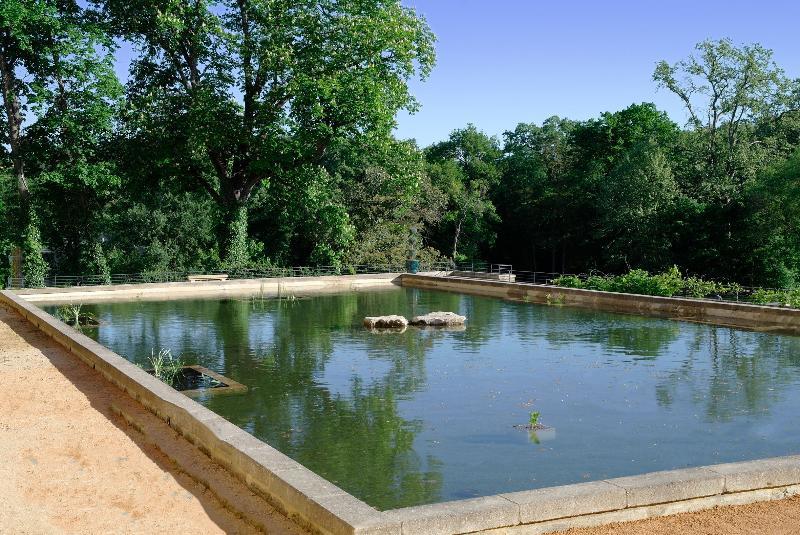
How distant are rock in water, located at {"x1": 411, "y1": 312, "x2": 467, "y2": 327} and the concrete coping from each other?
477 inches

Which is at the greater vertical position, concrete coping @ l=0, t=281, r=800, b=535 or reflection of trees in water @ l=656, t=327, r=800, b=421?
concrete coping @ l=0, t=281, r=800, b=535

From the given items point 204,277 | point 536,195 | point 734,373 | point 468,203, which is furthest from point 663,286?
point 536,195

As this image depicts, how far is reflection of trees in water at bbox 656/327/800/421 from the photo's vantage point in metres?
10.7

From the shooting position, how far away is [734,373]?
1280 cm

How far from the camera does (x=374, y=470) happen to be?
7.88 meters

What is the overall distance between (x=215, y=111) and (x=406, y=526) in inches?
1085

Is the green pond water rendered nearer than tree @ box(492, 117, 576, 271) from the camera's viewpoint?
Yes

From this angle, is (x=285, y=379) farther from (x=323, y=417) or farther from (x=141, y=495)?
(x=141, y=495)

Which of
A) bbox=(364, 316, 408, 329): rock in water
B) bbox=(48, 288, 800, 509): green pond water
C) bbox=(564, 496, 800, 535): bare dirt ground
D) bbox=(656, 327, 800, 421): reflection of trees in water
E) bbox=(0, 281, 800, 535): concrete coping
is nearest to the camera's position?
bbox=(0, 281, 800, 535): concrete coping

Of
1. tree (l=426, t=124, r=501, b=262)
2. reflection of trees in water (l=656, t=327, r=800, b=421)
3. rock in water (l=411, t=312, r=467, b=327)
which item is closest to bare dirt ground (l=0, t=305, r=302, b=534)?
reflection of trees in water (l=656, t=327, r=800, b=421)

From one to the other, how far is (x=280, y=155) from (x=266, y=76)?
10.7ft

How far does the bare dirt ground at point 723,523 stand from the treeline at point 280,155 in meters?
24.9

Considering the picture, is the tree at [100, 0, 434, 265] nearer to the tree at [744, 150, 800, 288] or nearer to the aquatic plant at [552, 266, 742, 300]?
the aquatic plant at [552, 266, 742, 300]

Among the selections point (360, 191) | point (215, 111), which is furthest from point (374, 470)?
point (360, 191)
